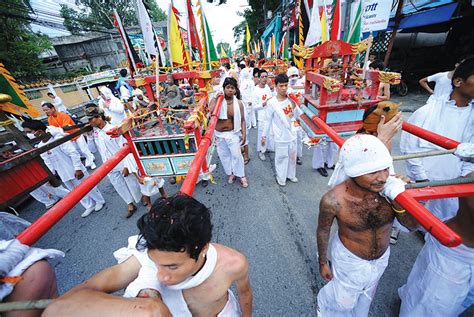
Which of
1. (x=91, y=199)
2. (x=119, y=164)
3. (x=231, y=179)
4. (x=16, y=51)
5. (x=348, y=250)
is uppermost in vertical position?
(x=16, y=51)

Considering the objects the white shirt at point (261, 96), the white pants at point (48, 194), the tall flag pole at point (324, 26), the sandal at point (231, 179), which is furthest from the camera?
the white shirt at point (261, 96)

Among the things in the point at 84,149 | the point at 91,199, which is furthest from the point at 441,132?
the point at 84,149

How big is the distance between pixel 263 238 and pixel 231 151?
184 centimetres

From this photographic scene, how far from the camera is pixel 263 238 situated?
2.96 meters

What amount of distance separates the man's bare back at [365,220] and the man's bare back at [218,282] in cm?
92

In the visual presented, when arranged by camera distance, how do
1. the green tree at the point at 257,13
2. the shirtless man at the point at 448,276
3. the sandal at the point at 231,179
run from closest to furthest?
the shirtless man at the point at 448,276
the sandal at the point at 231,179
the green tree at the point at 257,13

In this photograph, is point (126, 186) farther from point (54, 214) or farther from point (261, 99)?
point (261, 99)

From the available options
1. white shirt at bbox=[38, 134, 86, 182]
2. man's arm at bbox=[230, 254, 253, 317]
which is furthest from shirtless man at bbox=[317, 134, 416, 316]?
white shirt at bbox=[38, 134, 86, 182]

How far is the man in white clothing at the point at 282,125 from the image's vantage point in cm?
374

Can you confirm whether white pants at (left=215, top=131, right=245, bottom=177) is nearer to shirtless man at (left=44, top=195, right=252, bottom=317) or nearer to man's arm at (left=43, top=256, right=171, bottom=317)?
shirtless man at (left=44, top=195, right=252, bottom=317)

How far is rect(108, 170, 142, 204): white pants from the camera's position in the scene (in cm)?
359

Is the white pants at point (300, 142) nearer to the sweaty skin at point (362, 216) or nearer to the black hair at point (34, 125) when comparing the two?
the sweaty skin at point (362, 216)

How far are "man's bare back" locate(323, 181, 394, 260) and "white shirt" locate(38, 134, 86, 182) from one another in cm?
478

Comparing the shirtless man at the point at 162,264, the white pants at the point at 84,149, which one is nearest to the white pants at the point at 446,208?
the shirtless man at the point at 162,264
